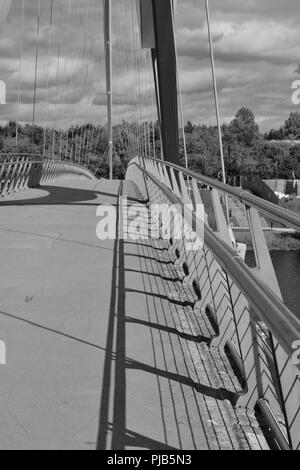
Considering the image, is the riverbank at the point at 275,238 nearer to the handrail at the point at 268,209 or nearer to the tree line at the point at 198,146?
the handrail at the point at 268,209

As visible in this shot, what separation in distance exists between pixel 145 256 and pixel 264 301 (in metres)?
5.96

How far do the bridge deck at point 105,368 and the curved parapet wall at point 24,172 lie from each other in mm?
13075

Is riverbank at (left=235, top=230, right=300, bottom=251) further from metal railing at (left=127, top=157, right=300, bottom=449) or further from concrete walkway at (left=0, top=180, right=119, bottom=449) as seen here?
concrete walkway at (left=0, top=180, right=119, bottom=449)

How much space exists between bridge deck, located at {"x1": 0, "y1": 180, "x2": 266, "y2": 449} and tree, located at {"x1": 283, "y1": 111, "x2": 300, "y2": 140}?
6124 inches

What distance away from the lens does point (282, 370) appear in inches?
123

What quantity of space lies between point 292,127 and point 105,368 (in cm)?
16532

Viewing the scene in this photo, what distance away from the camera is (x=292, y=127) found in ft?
537

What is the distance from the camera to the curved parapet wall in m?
20.5

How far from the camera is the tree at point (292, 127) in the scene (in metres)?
160

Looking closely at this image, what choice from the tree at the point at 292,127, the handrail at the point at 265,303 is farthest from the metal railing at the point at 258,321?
the tree at the point at 292,127

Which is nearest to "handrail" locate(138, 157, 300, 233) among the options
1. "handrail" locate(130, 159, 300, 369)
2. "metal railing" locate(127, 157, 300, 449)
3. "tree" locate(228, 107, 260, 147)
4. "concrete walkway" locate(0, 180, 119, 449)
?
"metal railing" locate(127, 157, 300, 449)

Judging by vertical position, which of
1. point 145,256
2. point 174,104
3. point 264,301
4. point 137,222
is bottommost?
point 264,301
